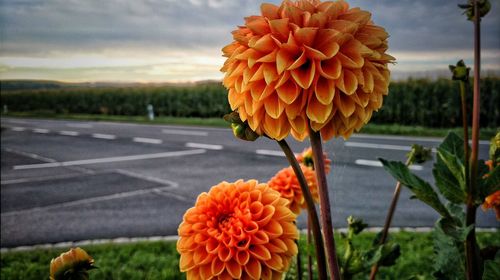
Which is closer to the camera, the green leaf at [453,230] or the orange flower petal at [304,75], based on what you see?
the orange flower petal at [304,75]

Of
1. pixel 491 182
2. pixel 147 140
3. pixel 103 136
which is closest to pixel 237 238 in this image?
pixel 491 182

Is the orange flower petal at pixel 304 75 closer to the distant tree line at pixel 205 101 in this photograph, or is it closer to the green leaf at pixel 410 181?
the green leaf at pixel 410 181

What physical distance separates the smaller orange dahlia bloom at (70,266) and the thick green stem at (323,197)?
0.48m

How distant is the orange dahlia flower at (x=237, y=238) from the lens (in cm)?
108

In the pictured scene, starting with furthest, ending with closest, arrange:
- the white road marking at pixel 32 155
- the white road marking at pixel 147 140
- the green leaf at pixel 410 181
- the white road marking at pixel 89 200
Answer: the white road marking at pixel 147 140 < the white road marking at pixel 32 155 < the white road marking at pixel 89 200 < the green leaf at pixel 410 181

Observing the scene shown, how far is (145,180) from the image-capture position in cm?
721

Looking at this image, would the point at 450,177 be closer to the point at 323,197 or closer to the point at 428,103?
the point at 323,197

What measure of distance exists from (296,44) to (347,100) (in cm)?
13

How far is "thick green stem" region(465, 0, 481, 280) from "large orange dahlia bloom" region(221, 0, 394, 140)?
49 centimetres

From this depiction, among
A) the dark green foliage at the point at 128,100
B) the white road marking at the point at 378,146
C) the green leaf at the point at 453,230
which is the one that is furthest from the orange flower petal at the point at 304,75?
the dark green foliage at the point at 128,100

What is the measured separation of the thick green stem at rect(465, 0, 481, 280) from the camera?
1264 millimetres

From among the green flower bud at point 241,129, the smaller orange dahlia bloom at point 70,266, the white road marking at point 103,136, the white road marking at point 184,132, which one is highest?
the green flower bud at point 241,129

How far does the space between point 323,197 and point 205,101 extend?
903 inches

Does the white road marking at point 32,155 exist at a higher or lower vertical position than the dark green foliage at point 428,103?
lower
